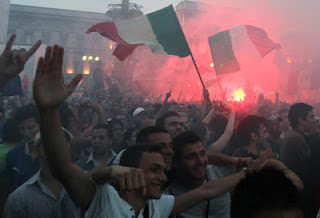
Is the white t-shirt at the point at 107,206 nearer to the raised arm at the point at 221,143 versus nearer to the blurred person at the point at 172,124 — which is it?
the raised arm at the point at 221,143

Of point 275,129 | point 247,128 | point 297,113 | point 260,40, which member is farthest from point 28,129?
point 260,40

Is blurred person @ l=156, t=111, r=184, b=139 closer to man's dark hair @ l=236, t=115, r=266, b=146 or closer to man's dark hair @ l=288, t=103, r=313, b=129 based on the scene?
man's dark hair @ l=236, t=115, r=266, b=146

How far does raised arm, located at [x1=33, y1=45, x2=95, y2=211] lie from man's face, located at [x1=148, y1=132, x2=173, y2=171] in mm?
1031

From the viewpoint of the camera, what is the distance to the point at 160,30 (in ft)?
16.7

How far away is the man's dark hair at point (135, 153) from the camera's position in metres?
2.01

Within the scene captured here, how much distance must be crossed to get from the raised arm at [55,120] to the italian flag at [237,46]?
5.09 metres

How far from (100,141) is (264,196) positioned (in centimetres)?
284

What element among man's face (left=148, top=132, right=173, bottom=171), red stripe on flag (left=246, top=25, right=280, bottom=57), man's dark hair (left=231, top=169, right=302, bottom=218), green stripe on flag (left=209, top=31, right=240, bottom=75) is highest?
red stripe on flag (left=246, top=25, right=280, bottom=57)

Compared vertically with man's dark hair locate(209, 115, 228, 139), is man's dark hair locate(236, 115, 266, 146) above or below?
above

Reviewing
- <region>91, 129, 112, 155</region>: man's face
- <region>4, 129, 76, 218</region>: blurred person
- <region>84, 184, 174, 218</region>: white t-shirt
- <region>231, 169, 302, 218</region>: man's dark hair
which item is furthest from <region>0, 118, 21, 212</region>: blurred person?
<region>231, 169, 302, 218</region>: man's dark hair

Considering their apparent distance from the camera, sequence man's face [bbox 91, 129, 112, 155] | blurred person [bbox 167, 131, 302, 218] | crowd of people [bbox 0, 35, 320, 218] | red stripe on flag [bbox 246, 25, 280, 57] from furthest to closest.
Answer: red stripe on flag [bbox 246, 25, 280, 57] → man's face [bbox 91, 129, 112, 155] → blurred person [bbox 167, 131, 302, 218] → crowd of people [bbox 0, 35, 320, 218]

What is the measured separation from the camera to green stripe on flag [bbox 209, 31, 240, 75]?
6.42 meters

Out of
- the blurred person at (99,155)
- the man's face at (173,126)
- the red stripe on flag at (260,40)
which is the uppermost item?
the red stripe on flag at (260,40)

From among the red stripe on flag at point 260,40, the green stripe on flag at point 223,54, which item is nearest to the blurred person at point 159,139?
the green stripe on flag at point 223,54
